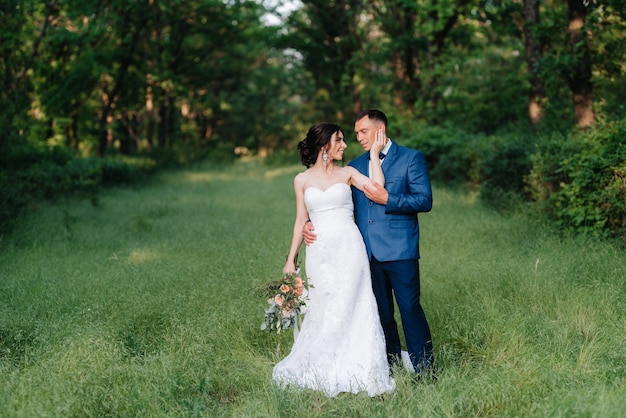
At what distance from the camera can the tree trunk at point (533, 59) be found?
15.3 m

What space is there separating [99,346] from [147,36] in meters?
26.9

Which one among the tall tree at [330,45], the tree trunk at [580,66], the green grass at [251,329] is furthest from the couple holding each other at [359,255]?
the tall tree at [330,45]

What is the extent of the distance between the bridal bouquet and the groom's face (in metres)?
1.26

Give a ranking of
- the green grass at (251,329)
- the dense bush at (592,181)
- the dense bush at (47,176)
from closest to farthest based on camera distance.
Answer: the green grass at (251,329)
the dense bush at (592,181)
the dense bush at (47,176)

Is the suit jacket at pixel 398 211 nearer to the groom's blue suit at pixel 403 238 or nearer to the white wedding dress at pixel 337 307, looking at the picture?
the groom's blue suit at pixel 403 238

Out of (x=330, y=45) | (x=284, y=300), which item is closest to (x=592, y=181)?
(x=284, y=300)

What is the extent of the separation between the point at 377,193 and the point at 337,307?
99cm

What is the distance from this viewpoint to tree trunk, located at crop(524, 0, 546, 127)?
1534 centimetres

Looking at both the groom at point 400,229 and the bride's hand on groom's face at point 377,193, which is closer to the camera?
the bride's hand on groom's face at point 377,193

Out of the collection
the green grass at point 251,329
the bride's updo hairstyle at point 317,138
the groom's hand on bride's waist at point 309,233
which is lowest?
the green grass at point 251,329

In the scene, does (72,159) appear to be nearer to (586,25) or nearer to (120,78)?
(120,78)

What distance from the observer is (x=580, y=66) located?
12.9 meters

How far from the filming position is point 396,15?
1022 inches

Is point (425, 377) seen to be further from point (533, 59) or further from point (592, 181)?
point (533, 59)
